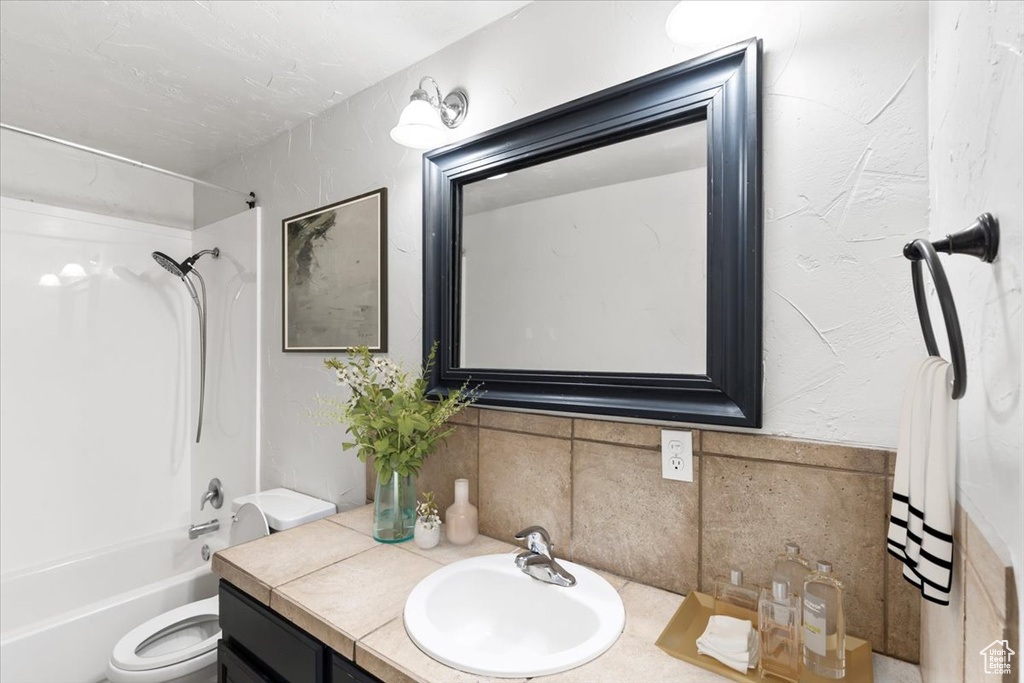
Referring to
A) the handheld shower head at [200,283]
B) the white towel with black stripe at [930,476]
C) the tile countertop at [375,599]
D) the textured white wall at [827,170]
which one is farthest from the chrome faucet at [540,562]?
the handheld shower head at [200,283]

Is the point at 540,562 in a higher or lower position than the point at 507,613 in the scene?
higher

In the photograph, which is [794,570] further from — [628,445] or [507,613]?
[507,613]

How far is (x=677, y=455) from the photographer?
1.07m

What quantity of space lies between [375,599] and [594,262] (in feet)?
3.07

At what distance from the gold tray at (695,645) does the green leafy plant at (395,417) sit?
74 centimetres

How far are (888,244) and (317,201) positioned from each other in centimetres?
188

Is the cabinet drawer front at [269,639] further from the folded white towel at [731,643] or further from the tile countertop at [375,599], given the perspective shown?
the folded white towel at [731,643]

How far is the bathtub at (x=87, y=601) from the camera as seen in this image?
1.77 meters

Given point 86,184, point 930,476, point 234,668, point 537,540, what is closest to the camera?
point 930,476

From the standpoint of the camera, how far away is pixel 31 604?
204 centimetres

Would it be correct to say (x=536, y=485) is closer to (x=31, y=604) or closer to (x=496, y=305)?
(x=496, y=305)

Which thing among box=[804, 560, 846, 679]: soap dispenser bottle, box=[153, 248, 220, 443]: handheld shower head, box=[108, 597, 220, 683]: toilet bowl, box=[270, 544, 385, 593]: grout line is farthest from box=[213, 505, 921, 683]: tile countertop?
box=[153, 248, 220, 443]: handheld shower head

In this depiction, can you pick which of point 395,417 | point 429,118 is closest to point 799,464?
point 395,417

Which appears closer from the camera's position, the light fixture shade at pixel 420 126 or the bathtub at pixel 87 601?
the light fixture shade at pixel 420 126
